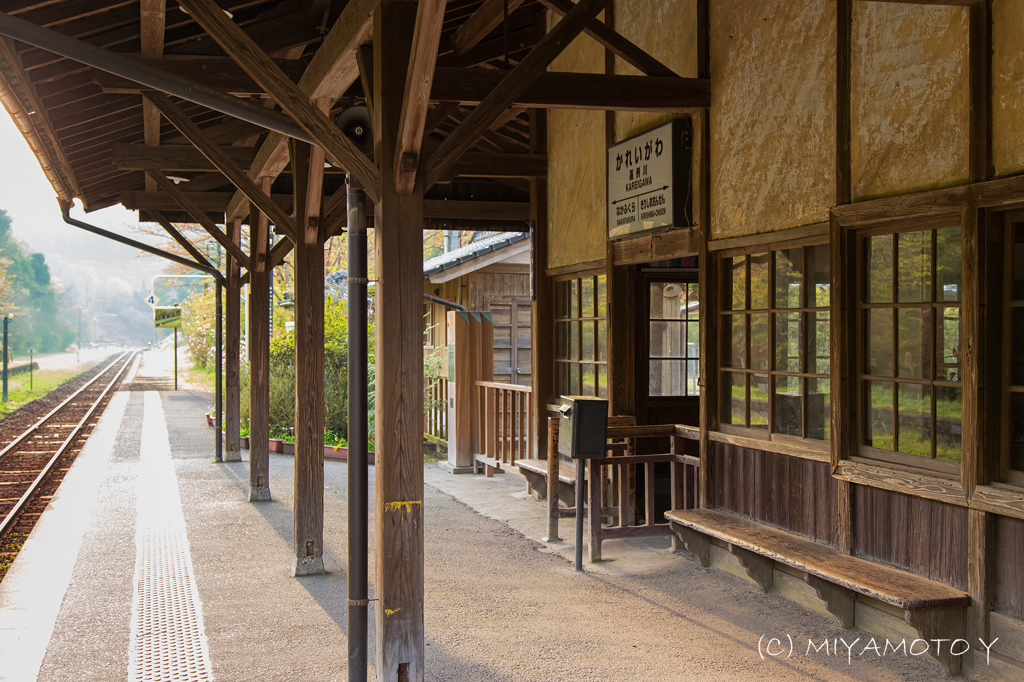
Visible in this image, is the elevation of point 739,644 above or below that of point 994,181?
below

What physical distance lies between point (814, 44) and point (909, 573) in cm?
295

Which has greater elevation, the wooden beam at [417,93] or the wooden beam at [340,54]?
the wooden beam at [340,54]

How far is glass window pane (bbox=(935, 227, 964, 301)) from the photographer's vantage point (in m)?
4.27

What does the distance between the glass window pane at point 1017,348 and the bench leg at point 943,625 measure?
1102 mm

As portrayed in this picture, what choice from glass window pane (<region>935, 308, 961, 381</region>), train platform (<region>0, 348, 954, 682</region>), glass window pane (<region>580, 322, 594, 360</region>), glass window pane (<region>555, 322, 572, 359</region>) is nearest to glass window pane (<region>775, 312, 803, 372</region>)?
glass window pane (<region>935, 308, 961, 381</region>)

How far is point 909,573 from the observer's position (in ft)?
14.8

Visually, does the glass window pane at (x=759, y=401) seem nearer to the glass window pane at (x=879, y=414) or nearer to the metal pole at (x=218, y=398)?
the glass window pane at (x=879, y=414)

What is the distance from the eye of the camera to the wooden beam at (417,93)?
133 inches

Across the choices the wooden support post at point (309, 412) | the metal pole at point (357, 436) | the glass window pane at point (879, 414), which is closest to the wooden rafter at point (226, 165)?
the wooden support post at point (309, 412)

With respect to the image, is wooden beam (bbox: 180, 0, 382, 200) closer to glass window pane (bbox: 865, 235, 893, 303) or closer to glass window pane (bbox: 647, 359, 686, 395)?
glass window pane (bbox: 865, 235, 893, 303)

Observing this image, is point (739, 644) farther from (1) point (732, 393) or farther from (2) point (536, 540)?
(2) point (536, 540)

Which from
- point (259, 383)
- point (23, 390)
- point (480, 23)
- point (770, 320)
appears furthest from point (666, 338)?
point (23, 390)

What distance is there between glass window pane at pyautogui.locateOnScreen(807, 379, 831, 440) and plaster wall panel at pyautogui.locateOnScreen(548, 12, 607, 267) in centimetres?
268

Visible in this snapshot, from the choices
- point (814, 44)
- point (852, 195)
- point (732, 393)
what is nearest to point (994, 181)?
point (852, 195)
